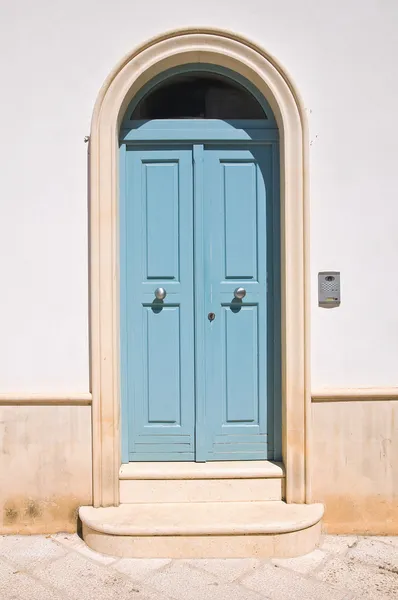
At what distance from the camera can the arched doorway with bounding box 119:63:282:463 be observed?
3.87 metres

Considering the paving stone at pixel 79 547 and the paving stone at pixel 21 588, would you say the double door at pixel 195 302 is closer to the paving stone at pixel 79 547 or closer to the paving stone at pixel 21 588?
the paving stone at pixel 79 547

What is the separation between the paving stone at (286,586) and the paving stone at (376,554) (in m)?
0.39

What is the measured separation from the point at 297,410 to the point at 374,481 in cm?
67

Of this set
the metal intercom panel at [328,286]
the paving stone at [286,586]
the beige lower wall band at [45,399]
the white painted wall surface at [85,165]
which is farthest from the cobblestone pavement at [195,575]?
the metal intercom panel at [328,286]

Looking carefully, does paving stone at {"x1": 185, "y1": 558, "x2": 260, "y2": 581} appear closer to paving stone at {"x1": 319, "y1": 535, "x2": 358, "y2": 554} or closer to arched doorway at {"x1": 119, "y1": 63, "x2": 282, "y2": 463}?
paving stone at {"x1": 319, "y1": 535, "x2": 358, "y2": 554}

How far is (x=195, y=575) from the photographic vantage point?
3223 millimetres

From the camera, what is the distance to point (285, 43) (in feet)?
12.1

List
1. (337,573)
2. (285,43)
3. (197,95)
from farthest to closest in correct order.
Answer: (197,95)
(285,43)
(337,573)

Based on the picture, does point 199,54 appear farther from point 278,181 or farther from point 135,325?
point 135,325

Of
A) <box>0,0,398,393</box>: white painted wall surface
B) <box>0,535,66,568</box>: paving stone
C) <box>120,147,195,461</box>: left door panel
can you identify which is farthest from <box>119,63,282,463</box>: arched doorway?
<box>0,535,66,568</box>: paving stone

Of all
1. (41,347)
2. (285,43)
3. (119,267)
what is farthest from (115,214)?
(285,43)

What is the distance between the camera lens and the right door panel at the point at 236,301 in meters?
3.88

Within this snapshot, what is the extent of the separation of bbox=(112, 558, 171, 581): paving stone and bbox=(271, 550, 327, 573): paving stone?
25.5 inches

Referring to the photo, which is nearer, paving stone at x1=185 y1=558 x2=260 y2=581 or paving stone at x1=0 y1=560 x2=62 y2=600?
paving stone at x1=0 y1=560 x2=62 y2=600
